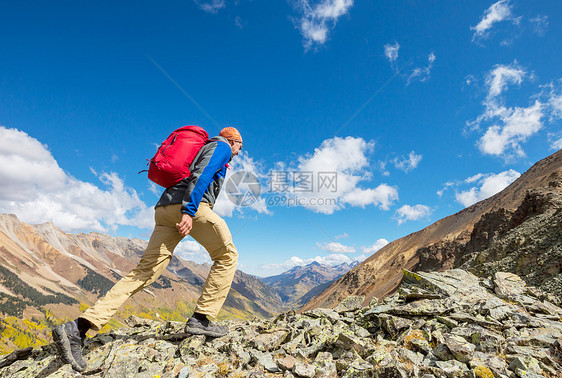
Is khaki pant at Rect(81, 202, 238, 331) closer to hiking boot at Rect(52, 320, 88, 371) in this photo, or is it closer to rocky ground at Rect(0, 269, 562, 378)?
hiking boot at Rect(52, 320, 88, 371)

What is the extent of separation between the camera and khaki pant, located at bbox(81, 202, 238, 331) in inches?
184

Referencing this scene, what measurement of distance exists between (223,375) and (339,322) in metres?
2.92

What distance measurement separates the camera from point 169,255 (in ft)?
17.3

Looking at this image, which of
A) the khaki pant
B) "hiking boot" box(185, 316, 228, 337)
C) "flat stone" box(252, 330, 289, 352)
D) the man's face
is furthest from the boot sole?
the man's face

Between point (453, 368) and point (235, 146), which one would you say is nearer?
point (453, 368)

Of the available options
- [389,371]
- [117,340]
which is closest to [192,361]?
[117,340]

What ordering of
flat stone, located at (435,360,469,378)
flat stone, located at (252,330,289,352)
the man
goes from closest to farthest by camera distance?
flat stone, located at (435,360,469,378), the man, flat stone, located at (252,330,289,352)

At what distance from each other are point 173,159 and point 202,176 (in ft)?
1.90

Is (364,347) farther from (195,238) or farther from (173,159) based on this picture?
(173,159)

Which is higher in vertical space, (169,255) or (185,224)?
(185,224)

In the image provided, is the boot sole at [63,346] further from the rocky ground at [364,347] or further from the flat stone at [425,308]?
the flat stone at [425,308]

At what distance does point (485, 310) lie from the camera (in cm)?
560

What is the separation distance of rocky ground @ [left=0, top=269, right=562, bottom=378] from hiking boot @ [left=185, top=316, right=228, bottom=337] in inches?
4.5

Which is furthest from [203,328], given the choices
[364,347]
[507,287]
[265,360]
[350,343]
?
[507,287]
